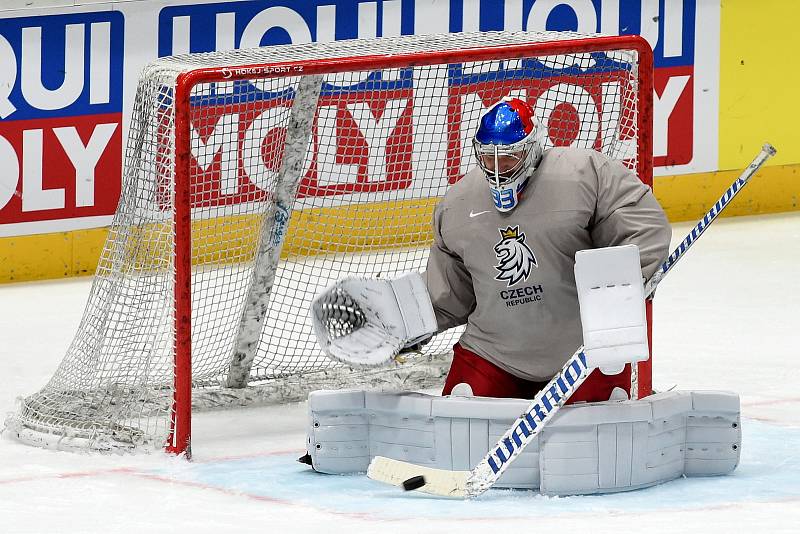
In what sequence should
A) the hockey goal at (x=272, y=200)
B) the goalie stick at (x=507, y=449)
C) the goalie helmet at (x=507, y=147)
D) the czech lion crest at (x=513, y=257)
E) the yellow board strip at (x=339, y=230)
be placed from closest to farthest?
the goalie stick at (x=507, y=449) < the goalie helmet at (x=507, y=147) < the czech lion crest at (x=513, y=257) < the hockey goal at (x=272, y=200) < the yellow board strip at (x=339, y=230)

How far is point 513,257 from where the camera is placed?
18.0 ft

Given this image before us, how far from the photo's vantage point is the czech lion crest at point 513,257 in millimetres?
5484

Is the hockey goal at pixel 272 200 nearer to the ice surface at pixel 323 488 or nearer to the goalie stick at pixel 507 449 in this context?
the ice surface at pixel 323 488

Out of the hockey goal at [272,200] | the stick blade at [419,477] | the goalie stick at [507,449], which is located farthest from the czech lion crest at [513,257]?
the hockey goal at [272,200]

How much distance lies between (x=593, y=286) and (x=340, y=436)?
0.89m

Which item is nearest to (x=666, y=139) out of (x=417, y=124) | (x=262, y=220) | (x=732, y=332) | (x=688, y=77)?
(x=688, y=77)

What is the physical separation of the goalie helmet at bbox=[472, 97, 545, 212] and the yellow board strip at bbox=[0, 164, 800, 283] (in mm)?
1070

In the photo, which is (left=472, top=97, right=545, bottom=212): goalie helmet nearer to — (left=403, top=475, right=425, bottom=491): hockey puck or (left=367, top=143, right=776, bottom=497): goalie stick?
(left=367, top=143, right=776, bottom=497): goalie stick

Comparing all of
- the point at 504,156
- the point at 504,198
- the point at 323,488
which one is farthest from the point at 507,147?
the point at 323,488

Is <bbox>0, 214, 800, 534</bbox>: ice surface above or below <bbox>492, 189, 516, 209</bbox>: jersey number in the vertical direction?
below

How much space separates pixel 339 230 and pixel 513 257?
1.91 metres

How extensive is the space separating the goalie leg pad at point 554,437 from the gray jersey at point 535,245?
0.99 feet

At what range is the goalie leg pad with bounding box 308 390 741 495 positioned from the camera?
5215 mm

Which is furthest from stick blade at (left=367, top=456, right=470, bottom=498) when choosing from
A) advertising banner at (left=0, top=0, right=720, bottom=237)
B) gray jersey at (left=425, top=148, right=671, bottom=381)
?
advertising banner at (left=0, top=0, right=720, bottom=237)
